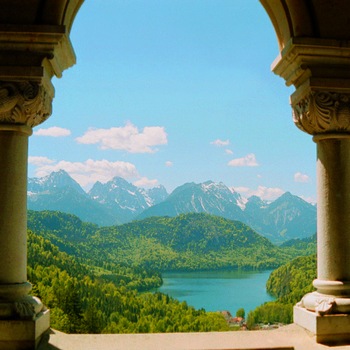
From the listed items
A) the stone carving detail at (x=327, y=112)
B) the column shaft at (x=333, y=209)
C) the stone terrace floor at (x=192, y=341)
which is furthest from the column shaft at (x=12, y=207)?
the column shaft at (x=333, y=209)

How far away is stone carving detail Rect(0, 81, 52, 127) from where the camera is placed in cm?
479

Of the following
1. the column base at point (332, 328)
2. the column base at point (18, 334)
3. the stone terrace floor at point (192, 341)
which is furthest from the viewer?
the column base at point (332, 328)

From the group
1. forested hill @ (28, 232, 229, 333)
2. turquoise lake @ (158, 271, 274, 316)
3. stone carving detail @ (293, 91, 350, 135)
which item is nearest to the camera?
stone carving detail @ (293, 91, 350, 135)

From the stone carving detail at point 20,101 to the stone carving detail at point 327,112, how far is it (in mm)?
2616

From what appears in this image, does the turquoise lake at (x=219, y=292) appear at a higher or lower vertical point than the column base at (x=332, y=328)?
lower

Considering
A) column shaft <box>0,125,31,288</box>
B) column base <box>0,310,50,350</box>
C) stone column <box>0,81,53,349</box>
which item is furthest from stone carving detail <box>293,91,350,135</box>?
column base <box>0,310,50,350</box>

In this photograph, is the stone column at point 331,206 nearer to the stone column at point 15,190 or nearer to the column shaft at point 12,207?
the stone column at point 15,190

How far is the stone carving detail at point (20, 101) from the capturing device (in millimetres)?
4789

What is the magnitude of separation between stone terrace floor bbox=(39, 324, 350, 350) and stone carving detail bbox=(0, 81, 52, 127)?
2110 millimetres

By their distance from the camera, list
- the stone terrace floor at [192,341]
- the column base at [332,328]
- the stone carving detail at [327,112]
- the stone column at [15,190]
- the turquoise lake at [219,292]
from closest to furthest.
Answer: the stone column at [15,190], the stone terrace floor at [192,341], the column base at [332,328], the stone carving detail at [327,112], the turquoise lake at [219,292]

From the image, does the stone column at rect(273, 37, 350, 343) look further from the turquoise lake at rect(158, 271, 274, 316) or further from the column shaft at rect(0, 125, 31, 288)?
the turquoise lake at rect(158, 271, 274, 316)

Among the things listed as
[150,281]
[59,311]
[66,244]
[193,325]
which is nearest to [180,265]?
[66,244]

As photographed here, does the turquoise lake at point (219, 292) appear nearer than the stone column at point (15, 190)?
No

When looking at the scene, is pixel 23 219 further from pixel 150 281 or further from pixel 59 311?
pixel 150 281
